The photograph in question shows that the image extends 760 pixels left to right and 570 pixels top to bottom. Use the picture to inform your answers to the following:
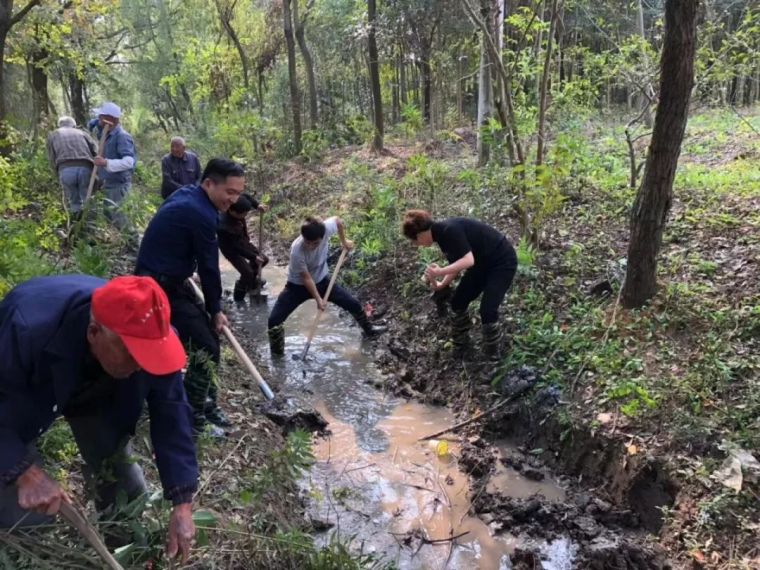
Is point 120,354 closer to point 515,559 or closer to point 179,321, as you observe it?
point 179,321

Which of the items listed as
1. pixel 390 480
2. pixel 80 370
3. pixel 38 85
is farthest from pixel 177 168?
pixel 38 85

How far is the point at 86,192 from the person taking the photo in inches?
279

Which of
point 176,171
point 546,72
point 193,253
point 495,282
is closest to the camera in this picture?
point 193,253

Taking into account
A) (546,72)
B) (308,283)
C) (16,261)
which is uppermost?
(546,72)

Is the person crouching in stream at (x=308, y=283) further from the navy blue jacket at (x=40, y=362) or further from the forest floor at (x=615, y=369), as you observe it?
the navy blue jacket at (x=40, y=362)

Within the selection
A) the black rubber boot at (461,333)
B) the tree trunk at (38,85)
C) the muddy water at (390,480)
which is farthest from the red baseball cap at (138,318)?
the tree trunk at (38,85)

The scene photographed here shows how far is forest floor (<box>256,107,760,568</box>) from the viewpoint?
11.6ft

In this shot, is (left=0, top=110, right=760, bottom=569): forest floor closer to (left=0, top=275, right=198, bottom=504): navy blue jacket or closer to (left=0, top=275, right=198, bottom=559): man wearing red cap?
(left=0, top=275, right=198, bottom=559): man wearing red cap

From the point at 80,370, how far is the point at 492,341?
4.17 m

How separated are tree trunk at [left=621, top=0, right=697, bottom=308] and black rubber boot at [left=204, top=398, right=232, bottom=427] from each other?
367 centimetres

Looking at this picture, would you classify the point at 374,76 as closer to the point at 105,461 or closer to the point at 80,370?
the point at 105,461

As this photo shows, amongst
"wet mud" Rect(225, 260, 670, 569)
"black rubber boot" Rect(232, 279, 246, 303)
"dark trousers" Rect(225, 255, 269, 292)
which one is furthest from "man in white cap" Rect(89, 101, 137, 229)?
"wet mud" Rect(225, 260, 670, 569)

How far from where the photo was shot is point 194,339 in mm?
4105

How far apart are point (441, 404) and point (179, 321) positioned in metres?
2.65
